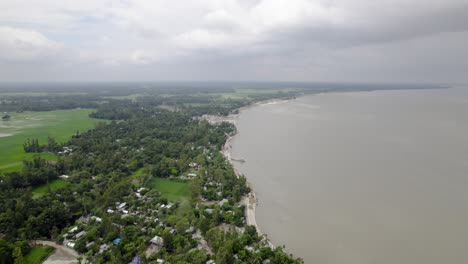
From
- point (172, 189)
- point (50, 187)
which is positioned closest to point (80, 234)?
point (172, 189)

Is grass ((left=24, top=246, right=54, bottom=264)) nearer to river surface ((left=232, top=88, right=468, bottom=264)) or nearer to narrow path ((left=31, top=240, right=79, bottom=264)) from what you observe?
narrow path ((left=31, top=240, right=79, bottom=264))

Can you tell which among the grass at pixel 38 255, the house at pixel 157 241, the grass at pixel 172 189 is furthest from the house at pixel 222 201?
the grass at pixel 38 255

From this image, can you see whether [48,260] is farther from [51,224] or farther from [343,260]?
[343,260]

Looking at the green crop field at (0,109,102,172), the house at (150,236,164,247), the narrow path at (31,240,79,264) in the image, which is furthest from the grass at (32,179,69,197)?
the house at (150,236,164,247)

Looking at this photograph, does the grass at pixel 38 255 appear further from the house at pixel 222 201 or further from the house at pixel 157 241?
the house at pixel 222 201

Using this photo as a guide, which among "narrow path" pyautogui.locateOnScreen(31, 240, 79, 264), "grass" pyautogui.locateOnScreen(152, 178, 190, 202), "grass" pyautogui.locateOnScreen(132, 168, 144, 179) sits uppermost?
"grass" pyautogui.locateOnScreen(132, 168, 144, 179)

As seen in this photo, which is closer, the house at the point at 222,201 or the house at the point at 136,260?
the house at the point at 136,260
